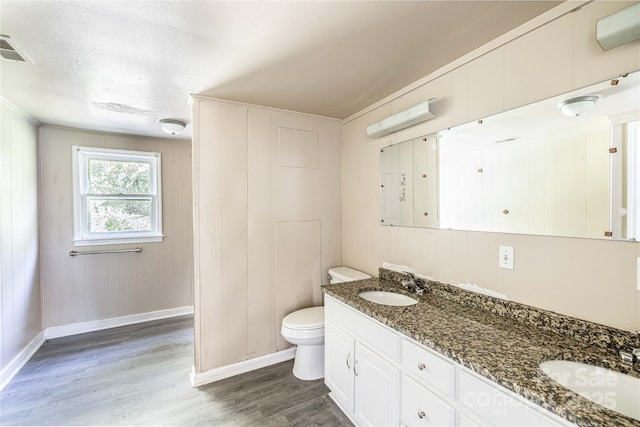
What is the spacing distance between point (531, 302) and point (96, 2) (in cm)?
239

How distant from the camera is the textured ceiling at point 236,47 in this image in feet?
4.07

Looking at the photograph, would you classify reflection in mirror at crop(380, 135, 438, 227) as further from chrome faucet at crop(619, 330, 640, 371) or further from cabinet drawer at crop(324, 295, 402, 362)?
chrome faucet at crop(619, 330, 640, 371)

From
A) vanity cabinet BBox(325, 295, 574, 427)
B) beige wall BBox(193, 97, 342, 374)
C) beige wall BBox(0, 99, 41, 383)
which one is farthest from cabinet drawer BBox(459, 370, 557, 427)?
beige wall BBox(0, 99, 41, 383)

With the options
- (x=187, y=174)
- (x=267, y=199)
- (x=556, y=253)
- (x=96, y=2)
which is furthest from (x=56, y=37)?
(x=556, y=253)

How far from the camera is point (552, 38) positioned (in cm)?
126

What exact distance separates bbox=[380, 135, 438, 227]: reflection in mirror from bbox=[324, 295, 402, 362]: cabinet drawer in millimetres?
779

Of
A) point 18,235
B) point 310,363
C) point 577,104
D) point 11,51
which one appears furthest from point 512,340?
point 18,235

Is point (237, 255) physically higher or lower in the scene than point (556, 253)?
lower

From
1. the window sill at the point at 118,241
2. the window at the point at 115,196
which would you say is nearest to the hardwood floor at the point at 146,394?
the window sill at the point at 118,241

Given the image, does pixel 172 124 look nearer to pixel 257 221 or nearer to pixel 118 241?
pixel 257 221

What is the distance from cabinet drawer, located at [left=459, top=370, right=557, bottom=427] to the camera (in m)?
0.86

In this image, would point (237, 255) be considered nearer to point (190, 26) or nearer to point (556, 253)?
point (190, 26)

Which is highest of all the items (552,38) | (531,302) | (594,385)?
(552,38)

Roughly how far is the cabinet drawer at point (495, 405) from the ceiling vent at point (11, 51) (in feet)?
8.82
